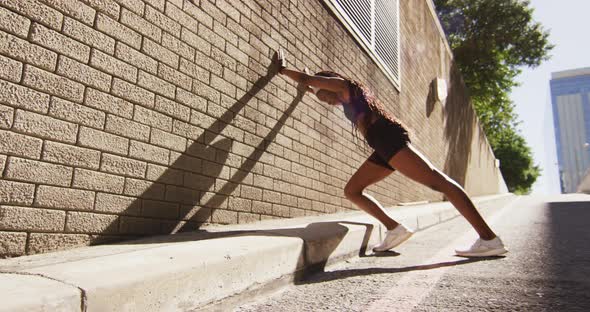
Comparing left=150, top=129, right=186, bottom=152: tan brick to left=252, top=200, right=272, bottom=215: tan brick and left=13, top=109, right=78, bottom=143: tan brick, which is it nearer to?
left=13, top=109, right=78, bottom=143: tan brick

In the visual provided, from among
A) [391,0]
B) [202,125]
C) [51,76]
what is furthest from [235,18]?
[391,0]

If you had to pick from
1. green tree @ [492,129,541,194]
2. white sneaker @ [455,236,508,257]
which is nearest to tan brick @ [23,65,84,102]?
white sneaker @ [455,236,508,257]

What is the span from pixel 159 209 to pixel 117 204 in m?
0.33

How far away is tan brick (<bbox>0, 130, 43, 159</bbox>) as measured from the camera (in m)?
1.93

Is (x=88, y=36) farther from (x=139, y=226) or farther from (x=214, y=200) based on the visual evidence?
(x=214, y=200)

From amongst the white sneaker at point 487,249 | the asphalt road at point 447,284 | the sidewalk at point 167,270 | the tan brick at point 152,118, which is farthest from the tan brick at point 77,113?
the white sneaker at point 487,249

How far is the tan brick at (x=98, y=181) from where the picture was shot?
2.26 meters

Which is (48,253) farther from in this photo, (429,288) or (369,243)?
(369,243)

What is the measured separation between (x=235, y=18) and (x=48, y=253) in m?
2.39

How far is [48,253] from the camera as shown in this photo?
6.79 feet

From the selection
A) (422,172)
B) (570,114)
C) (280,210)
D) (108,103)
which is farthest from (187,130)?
(570,114)

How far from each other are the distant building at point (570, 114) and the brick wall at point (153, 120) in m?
166

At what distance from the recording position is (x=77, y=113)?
225 cm

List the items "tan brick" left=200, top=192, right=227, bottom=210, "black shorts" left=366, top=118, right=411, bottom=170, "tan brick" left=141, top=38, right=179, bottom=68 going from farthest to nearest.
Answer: "tan brick" left=200, top=192, right=227, bottom=210, "black shorts" left=366, top=118, right=411, bottom=170, "tan brick" left=141, top=38, right=179, bottom=68
